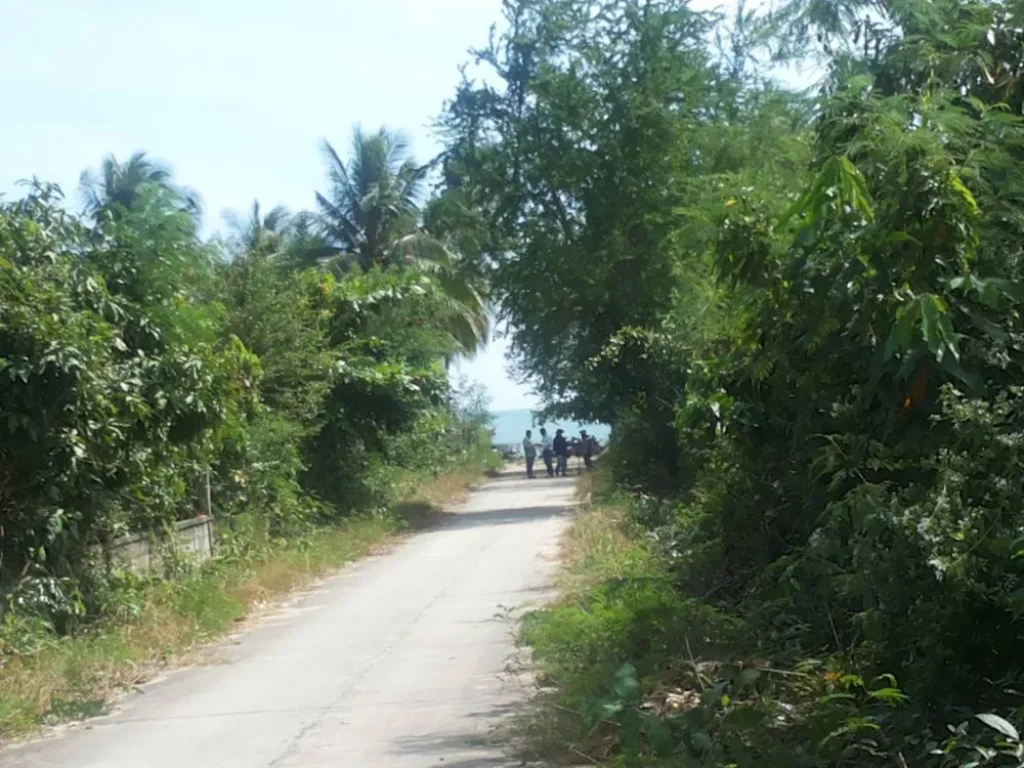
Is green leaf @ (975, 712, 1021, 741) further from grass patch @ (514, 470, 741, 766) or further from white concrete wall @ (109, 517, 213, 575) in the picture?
white concrete wall @ (109, 517, 213, 575)

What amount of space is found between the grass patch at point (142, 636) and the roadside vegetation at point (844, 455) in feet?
12.6

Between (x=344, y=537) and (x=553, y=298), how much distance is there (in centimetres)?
934

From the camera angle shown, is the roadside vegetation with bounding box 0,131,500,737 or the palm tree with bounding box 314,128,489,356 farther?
the palm tree with bounding box 314,128,489,356

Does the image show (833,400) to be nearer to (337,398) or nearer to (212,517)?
(212,517)

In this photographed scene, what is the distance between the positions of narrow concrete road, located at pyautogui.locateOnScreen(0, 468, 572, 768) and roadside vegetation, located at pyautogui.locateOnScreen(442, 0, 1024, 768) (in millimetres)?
798

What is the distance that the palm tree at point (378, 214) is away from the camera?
45.7m

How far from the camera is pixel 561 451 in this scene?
5181 centimetres

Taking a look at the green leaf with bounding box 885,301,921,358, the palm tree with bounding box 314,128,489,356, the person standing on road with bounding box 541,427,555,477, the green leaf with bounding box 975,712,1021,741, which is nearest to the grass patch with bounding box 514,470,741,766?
the green leaf with bounding box 975,712,1021,741

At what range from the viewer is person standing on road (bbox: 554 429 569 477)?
5097 centimetres

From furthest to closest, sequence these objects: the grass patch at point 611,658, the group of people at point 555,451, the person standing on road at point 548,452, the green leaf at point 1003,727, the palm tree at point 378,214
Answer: the person standing on road at point 548,452
the group of people at point 555,451
the palm tree at point 378,214
the grass patch at point 611,658
the green leaf at point 1003,727

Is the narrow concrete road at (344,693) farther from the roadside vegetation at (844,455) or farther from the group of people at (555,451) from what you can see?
the group of people at (555,451)

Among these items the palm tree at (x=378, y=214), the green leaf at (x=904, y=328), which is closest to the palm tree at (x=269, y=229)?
the palm tree at (x=378, y=214)

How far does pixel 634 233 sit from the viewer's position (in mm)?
30938

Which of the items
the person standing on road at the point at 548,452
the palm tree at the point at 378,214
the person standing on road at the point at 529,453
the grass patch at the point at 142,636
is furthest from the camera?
the person standing on road at the point at 529,453
